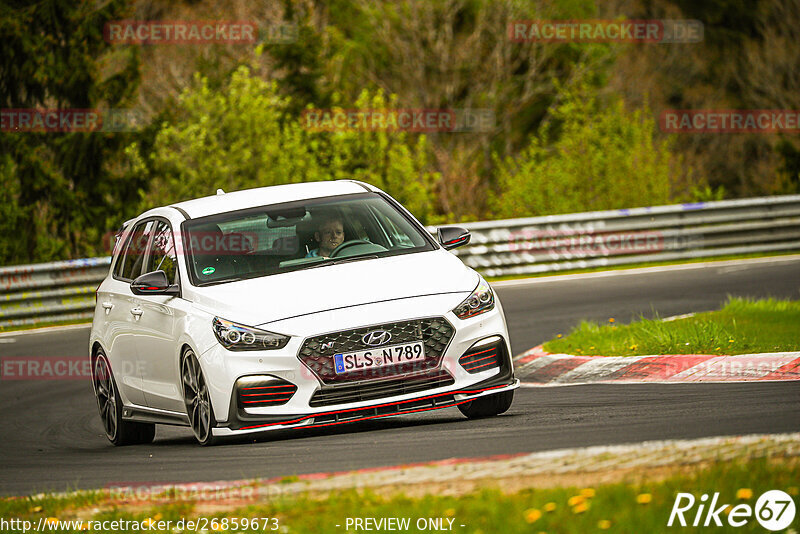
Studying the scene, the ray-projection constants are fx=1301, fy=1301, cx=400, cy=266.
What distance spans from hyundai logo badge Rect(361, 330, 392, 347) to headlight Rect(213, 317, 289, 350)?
1.56 feet

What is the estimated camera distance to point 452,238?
9398 mm

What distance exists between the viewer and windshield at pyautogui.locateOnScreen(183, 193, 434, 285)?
29.2 feet

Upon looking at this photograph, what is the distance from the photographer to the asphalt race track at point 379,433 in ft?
22.7

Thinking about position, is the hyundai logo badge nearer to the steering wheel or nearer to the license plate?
the license plate

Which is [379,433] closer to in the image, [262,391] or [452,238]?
[262,391]

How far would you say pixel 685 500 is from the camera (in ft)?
16.4

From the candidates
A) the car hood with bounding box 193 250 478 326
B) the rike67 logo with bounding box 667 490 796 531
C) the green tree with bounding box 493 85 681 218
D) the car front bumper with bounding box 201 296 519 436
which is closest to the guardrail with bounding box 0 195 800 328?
the green tree with bounding box 493 85 681 218

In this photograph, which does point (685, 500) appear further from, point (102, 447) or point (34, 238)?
point (34, 238)

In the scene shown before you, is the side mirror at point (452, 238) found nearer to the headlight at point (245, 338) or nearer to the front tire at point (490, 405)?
the front tire at point (490, 405)

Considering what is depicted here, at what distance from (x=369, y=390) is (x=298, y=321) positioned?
60 centimetres

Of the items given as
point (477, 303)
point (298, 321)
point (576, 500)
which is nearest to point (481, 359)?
point (477, 303)

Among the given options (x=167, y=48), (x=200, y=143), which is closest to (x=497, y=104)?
(x=167, y=48)

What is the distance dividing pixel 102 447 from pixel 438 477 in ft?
15.4

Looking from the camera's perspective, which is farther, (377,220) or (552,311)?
(552,311)
